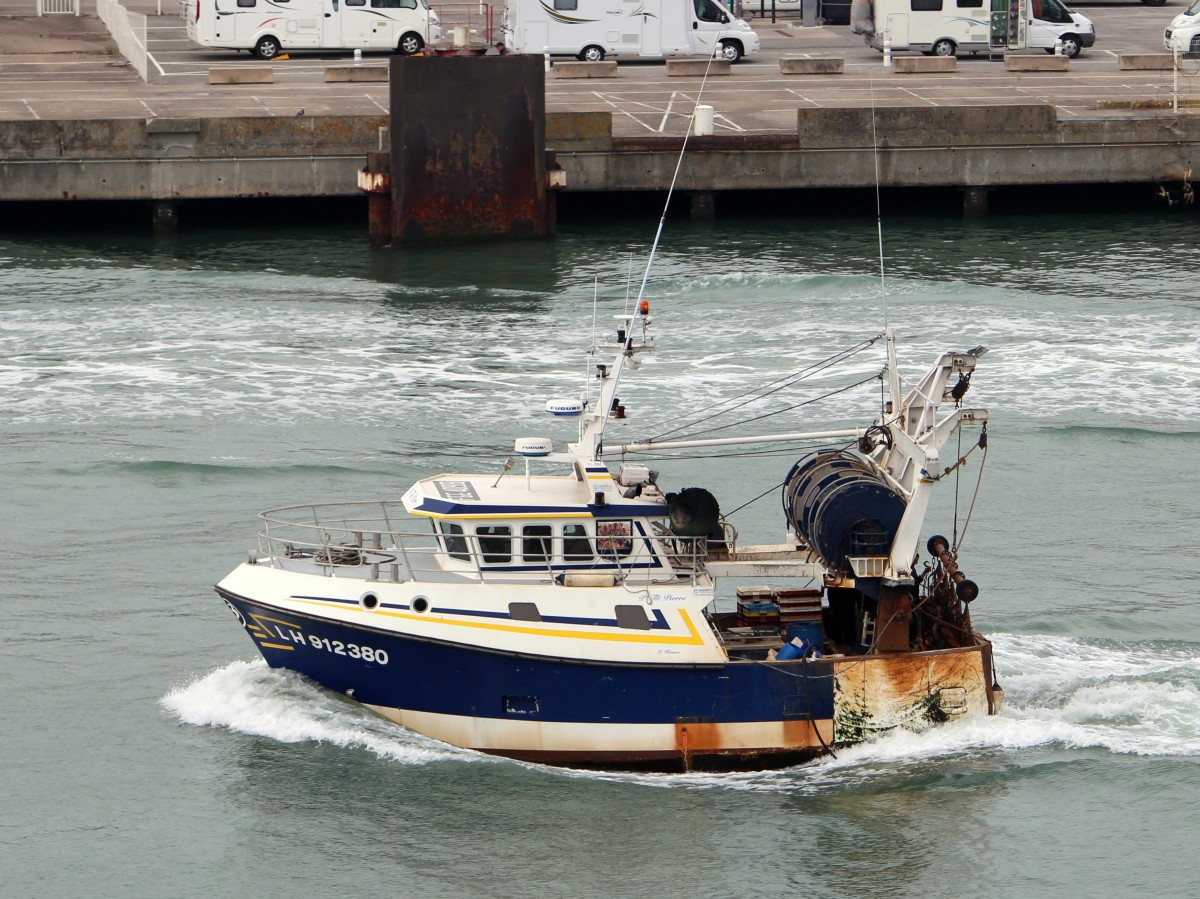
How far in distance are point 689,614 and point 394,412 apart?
13.7 m

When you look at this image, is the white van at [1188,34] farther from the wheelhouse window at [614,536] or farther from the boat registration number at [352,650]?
the boat registration number at [352,650]

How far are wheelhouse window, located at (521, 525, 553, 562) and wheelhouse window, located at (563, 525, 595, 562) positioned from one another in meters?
0.17

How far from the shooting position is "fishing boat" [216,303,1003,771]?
19.1 meters

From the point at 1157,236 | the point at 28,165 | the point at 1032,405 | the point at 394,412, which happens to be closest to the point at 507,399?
the point at 394,412

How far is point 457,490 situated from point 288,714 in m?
3.13

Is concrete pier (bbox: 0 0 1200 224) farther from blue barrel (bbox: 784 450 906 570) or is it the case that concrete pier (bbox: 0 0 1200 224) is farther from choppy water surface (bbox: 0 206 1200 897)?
blue barrel (bbox: 784 450 906 570)

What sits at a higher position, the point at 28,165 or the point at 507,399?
the point at 28,165

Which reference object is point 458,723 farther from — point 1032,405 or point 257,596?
point 1032,405

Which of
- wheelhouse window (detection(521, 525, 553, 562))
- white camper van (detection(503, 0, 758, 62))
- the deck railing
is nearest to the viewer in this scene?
wheelhouse window (detection(521, 525, 553, 562))

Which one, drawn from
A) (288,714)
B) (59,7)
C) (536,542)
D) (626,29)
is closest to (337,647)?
(288,714)

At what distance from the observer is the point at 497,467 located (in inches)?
1130

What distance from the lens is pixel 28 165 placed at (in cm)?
4262

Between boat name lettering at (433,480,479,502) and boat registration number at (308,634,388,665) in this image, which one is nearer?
boat registration number at (308,634,388,665)

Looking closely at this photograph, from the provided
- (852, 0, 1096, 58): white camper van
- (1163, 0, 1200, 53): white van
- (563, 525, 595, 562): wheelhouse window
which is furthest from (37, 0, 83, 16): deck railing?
(563, 525, 595, 562): wheelhouse window
